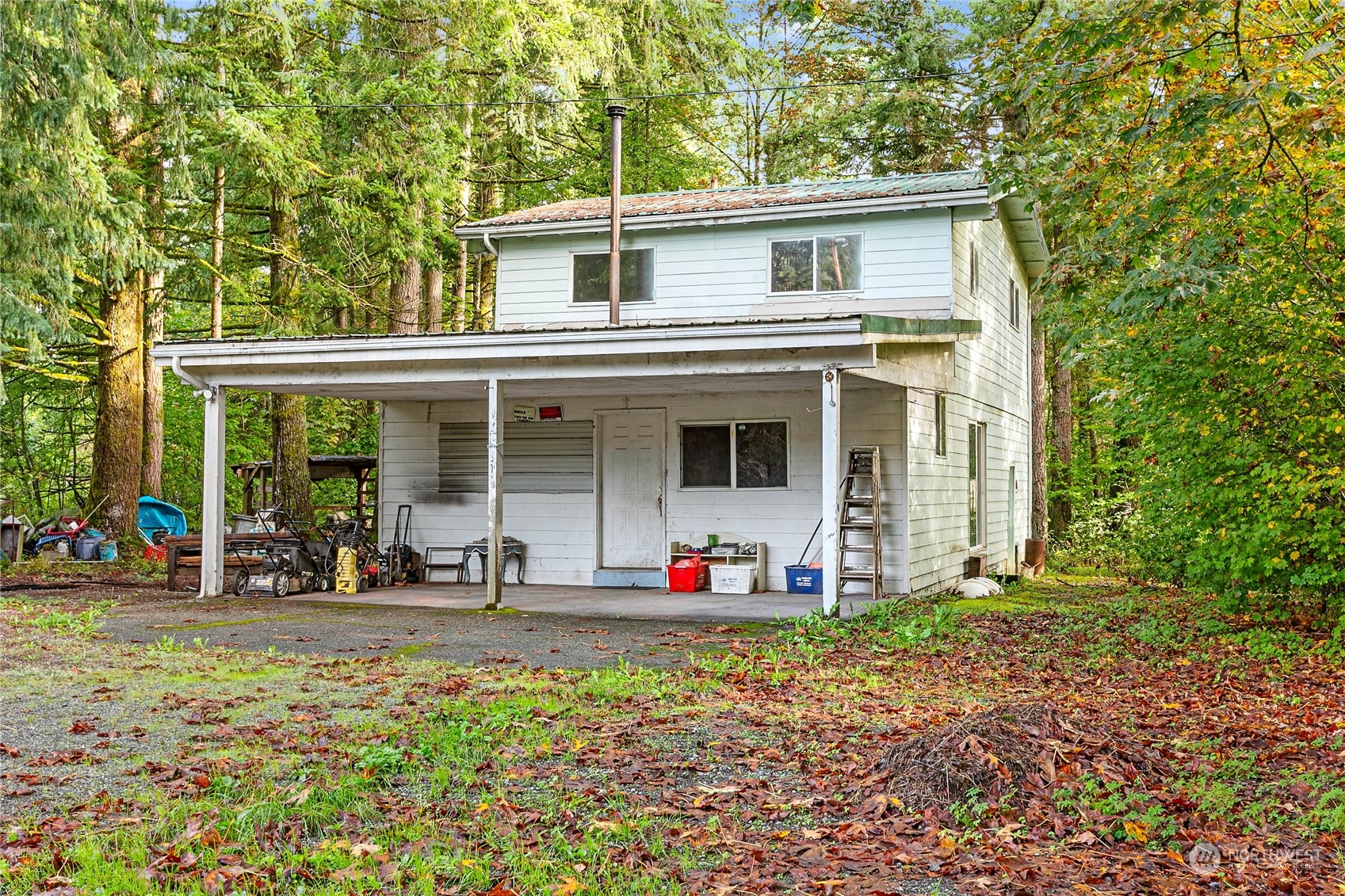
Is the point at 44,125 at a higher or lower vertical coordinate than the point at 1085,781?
higher

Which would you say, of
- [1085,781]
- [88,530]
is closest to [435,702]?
[1085,781]

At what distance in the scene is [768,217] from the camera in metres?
14.4

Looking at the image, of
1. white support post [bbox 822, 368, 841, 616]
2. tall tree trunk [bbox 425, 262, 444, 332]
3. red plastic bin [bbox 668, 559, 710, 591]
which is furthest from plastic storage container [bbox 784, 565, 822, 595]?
tall tree trunk [bbox 425, 262, 444, 332]

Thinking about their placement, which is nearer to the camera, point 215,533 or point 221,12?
point 215,533

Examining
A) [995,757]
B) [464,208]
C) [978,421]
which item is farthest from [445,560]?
[995,757]

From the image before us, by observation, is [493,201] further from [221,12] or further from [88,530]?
[88,530]

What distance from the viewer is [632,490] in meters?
14.6

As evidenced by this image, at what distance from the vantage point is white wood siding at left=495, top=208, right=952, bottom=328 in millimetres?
13805

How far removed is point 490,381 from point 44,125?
7.03m

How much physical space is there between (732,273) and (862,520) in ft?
13.4

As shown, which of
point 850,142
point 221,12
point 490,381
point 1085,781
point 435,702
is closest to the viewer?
point 1085,781

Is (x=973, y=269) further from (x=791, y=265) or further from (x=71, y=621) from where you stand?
(x=71, y=621)

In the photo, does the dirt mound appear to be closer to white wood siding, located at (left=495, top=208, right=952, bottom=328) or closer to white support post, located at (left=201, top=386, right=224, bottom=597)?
white wood siding, located at (left=495, top=208, right=952, bottom=328)

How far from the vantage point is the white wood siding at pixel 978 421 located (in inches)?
521
